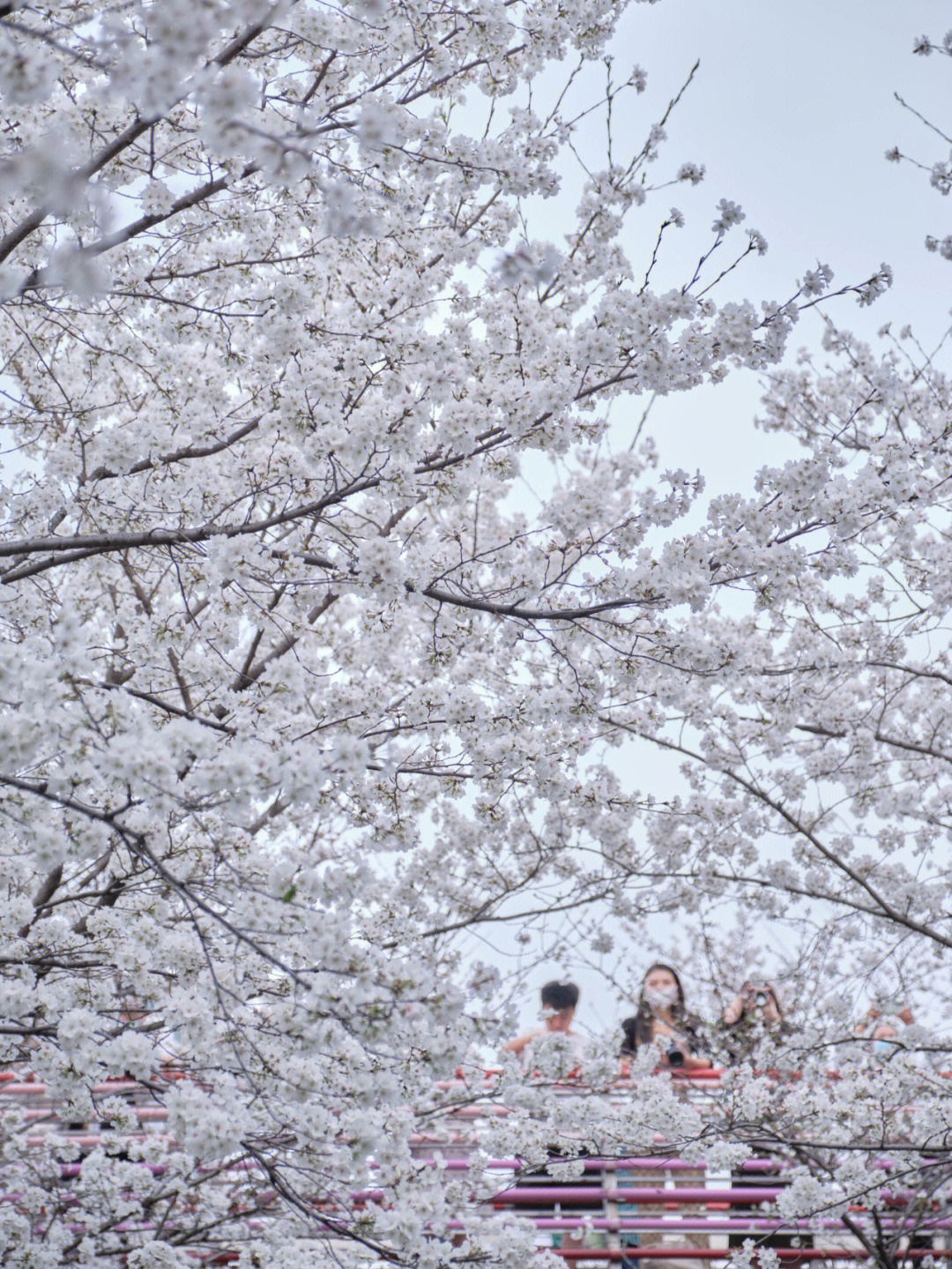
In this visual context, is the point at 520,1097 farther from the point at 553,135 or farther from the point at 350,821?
the point at 553,135

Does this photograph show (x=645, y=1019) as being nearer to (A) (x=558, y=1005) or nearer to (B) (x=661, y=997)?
(B) (x=661, y=997)

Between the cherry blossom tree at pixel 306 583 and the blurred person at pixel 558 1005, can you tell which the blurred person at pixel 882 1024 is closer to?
the cherry blossom tree at pixel 306 583

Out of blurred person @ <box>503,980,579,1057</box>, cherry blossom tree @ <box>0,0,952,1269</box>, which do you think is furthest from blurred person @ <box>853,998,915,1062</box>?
blurred person @ <box>503,980,579,1057</box>

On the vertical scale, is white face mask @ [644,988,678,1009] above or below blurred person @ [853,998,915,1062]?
above

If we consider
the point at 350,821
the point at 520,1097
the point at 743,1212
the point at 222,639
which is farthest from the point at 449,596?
the point at 743,1212

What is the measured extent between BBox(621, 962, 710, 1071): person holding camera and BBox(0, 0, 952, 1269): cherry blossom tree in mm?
867

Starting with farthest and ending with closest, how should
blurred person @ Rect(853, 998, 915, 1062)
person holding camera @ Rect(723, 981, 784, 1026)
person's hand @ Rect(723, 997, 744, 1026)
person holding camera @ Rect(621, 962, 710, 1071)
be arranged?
1. person's hand @ Rect(723, 997, 744, 1026)
2. person holding camera @ Rect(723, 981, 784, 1026)
3. person holding camera @ Rect(621, 962, 710, 1071)
4. blurred person @ Rect(853, 998, 915, 1062)

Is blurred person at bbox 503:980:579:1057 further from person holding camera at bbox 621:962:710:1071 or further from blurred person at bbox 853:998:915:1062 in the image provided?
blurred person at bbox 853:998:915:1062

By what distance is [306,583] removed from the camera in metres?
3.08

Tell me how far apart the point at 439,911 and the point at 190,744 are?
14.5 feet

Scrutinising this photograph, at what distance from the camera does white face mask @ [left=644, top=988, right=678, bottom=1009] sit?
6.80 meters

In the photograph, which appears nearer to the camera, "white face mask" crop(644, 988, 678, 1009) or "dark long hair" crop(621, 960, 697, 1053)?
"dark long hair" crop(621, 960, 697, 1053)

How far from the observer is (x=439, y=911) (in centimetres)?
665

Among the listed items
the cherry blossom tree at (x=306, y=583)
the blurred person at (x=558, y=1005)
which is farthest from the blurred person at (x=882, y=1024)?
the blurred person at (x=558, y=1005)
